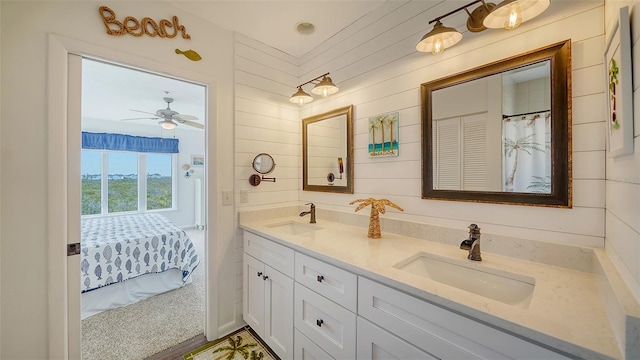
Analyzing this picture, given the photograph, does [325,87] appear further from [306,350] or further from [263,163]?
[306,350]

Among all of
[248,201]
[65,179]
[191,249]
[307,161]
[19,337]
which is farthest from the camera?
[191,249]

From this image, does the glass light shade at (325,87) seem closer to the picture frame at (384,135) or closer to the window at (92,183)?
the picture frame at (384,135)

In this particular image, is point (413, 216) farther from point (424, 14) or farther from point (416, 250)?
point (424, 14)

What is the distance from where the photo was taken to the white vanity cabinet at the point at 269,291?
4.95 feet

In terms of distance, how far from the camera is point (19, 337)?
4.16 feet

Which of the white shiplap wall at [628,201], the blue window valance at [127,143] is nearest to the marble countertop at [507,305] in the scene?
the white shiplap wall at [628,201]

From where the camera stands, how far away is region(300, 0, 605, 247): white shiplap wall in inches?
39.2

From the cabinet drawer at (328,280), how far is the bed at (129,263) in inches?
83.5

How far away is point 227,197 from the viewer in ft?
6.45

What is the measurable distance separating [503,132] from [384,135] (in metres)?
0.70

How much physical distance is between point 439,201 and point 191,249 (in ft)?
9.52

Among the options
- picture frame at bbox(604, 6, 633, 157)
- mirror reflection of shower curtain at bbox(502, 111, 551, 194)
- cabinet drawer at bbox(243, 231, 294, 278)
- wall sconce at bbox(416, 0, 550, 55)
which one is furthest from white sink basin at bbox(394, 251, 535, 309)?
wall sconce at bbox(416, 0, 550, 55)

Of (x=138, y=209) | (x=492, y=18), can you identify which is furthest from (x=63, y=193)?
(x=138, y=209)

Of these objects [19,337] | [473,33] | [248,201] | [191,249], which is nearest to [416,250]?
[473,33]
